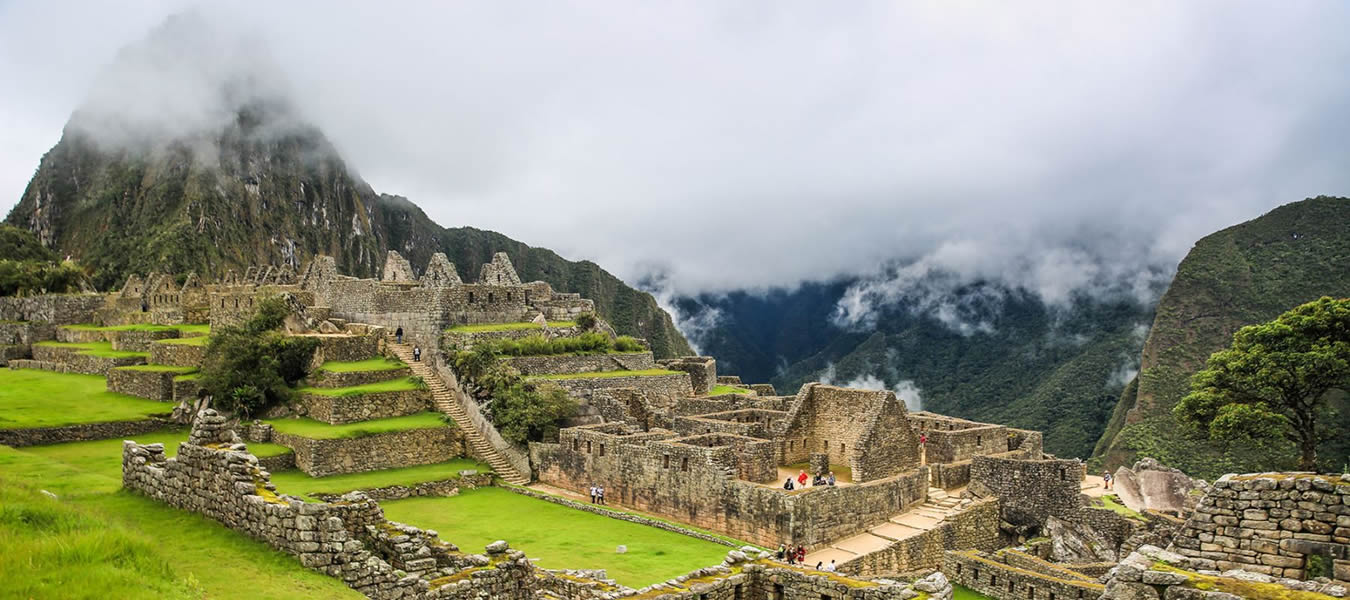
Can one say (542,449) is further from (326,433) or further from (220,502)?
(220,502)

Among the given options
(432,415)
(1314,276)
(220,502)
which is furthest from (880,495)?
(1314,276)

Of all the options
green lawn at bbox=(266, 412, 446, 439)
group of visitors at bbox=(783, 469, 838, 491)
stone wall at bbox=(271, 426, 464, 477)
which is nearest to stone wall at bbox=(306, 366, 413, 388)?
green lawn at bbox=(266, 412, 446, 439)

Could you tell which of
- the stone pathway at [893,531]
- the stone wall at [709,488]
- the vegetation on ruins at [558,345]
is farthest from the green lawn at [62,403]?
the stone pathway at [893,531]

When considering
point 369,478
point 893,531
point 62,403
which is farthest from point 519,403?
point 62,403

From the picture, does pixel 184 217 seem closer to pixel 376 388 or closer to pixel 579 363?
pixel 376 388

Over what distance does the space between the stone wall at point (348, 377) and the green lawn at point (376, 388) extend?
0.18m

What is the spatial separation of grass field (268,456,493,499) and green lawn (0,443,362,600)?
37.7 feet

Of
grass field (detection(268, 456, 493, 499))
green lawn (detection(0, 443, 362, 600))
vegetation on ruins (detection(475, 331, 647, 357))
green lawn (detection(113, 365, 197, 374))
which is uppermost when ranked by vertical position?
vegetation on ruins (detection(475, 331, 647, 357))

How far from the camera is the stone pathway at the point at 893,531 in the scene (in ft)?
59.7

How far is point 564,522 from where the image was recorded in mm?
19938

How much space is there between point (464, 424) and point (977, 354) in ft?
141

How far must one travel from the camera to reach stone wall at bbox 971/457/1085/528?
23484mm

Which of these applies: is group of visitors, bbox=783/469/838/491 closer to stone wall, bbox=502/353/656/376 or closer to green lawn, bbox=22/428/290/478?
stone wall, bbox=502/353/656/376

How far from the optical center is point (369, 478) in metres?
22.3
